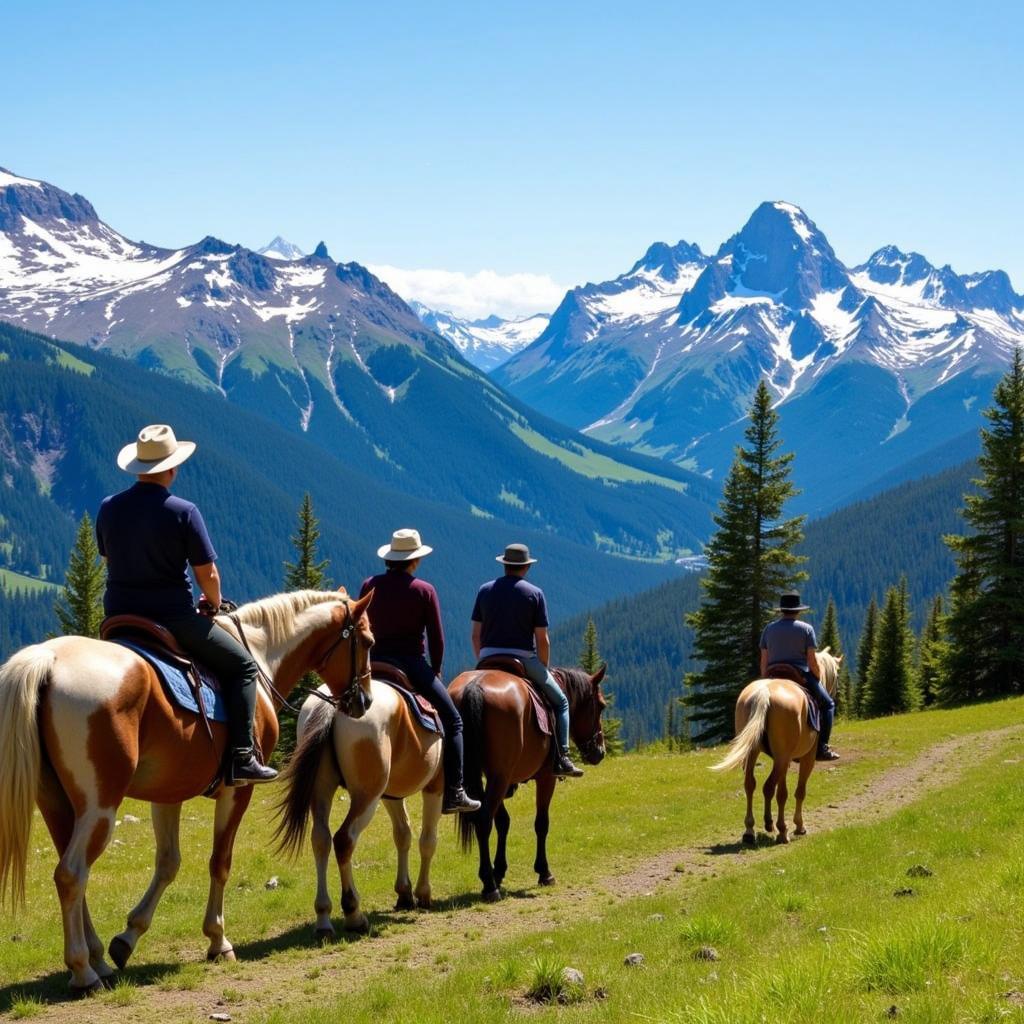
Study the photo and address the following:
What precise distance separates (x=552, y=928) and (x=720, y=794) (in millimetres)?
14806

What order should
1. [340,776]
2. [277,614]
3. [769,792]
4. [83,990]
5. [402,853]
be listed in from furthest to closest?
1. [769,792]
2. [402,853]
3. [340,776]
4. [277,614]
5. [83,990]

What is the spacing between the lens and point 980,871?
1335 centimetres

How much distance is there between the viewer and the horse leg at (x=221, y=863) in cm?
1229

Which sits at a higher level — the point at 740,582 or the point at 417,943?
the point at 740,582

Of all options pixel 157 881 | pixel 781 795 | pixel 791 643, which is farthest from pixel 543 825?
pixel 791 643

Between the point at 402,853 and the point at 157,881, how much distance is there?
4.23m

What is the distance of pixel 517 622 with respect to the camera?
17.2 m

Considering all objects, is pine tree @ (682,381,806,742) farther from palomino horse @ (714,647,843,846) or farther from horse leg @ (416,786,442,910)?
horse leg @ (416,786,442,910)

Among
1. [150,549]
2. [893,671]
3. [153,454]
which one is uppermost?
[153,454]

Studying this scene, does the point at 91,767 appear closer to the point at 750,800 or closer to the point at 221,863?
the point at 221,863

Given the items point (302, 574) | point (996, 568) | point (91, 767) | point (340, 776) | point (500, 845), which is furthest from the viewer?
point (302, 574)

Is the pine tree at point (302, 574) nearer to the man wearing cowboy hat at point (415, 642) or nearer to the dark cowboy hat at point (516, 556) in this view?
the dark cowboy hat at point (516, 556)

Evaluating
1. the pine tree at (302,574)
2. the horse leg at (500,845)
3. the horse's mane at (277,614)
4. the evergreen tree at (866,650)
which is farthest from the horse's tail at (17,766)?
the evergreen tree at (866,650)

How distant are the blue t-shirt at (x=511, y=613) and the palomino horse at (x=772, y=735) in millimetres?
5408
